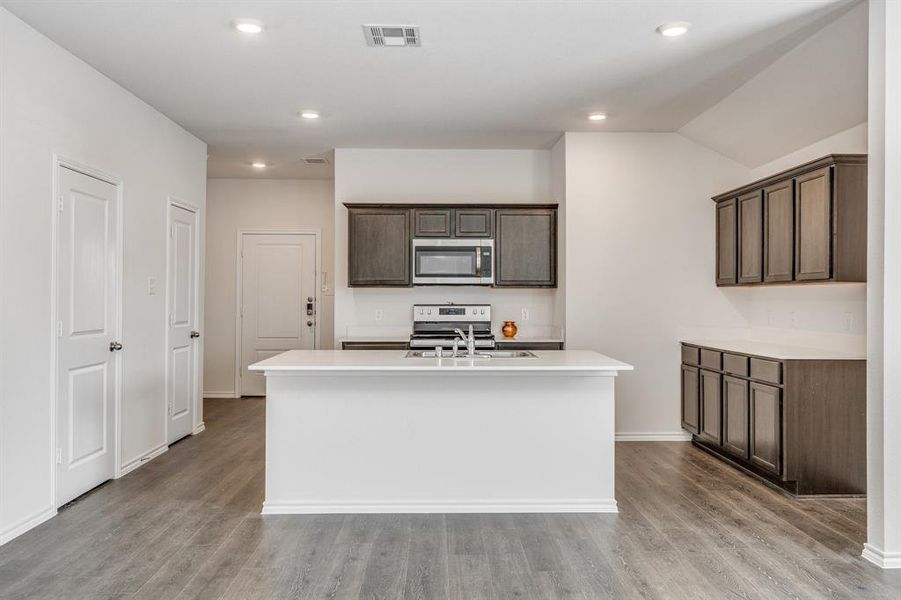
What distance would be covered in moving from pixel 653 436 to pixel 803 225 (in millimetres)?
2212

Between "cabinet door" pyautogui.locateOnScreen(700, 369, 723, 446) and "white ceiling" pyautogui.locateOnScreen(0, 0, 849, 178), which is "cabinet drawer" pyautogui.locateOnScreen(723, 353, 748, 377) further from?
"white ceiling" pyautogui.locateOnScreen(0, 0, 849, 178)

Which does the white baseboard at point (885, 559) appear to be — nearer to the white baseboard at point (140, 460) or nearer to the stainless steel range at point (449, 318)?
the stainless steel range at point (449, 318)

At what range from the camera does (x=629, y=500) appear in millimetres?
3814

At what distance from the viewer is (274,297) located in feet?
24.9

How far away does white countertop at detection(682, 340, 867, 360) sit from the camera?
391cm

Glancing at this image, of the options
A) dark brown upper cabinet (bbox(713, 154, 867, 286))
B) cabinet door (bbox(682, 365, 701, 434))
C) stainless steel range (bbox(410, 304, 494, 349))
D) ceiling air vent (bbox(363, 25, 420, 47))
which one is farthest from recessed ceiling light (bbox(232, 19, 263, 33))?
cabinet door (bbox(682, 365, 701, 434))

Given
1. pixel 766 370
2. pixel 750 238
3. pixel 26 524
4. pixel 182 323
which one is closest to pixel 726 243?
pixel 750 238

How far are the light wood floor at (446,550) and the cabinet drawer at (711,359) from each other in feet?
3.21

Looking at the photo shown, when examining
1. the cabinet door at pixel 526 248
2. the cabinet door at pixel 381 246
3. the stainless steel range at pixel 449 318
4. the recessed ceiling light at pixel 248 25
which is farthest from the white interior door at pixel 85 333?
the cabinet door at pixel 526 248

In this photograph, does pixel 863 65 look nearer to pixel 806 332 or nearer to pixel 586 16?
pixel 586 16

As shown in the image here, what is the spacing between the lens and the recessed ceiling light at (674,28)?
3.31 m

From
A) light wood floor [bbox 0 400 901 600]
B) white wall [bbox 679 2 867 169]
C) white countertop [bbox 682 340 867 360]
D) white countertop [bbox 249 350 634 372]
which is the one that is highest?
white wall [bbox 679 2 867 169]

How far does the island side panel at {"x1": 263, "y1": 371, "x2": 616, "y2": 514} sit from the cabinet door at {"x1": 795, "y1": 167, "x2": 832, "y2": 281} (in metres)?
1.56

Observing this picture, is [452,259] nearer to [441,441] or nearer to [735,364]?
[441,441]
